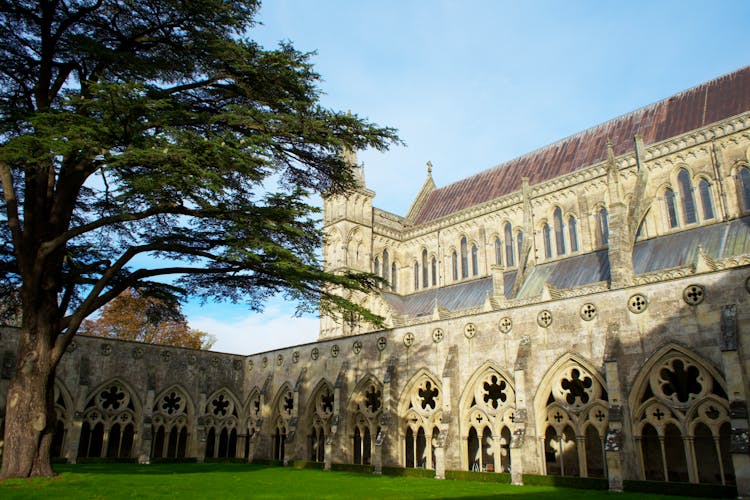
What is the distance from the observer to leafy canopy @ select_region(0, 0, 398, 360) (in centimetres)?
1252

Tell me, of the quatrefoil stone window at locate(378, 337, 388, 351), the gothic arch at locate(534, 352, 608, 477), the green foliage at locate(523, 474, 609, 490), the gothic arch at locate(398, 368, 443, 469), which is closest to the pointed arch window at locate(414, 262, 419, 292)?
the quatrefoil stone window at locate(378, 337, 388, 351)

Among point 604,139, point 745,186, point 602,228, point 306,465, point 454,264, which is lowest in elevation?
point 306,465

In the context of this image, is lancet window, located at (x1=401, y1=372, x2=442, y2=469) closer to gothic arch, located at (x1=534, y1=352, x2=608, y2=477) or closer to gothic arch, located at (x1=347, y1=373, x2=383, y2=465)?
gothic arch, located at (x1=347, y1=373, x2=383, y2=465)

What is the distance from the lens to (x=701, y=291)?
1633 cm

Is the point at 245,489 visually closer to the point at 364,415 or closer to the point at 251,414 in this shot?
the point at 364,415

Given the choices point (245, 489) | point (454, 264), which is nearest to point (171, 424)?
point (245, 489)

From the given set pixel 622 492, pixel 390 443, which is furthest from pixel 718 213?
pixel 390 443

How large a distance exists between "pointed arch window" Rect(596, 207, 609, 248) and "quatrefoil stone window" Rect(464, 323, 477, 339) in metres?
10.9

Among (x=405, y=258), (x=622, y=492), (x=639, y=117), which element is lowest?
(x=622, y=492)

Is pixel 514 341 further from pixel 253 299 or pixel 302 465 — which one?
pixel 302 465

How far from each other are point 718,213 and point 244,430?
2427 cm

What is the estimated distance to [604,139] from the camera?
31.9m

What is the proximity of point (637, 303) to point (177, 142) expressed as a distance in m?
13.4

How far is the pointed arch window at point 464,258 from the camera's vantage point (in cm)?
3525
